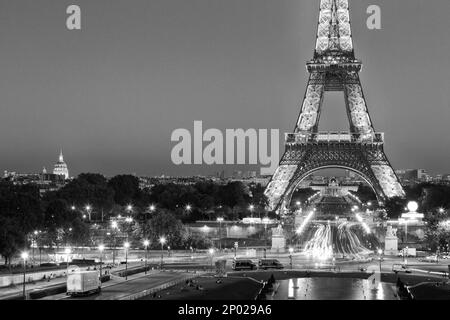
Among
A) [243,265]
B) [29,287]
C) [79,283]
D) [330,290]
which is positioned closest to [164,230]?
[243,265]

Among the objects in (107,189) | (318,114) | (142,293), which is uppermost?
(318,114)

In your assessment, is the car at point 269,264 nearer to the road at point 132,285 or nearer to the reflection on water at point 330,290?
the road at point 132,285

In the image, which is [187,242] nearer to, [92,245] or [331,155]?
[92,245]

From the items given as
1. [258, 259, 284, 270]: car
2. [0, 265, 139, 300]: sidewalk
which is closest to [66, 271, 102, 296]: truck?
[0, 265, 139, 300]: sidewalk

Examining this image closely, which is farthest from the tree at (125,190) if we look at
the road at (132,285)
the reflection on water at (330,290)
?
the reflection on water at (330,290)

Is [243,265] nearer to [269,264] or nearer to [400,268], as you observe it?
[269,264]

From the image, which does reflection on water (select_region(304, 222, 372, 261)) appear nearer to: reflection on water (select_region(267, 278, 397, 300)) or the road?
reflection on water (select_region(267, 278, 397, 300))
